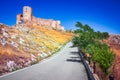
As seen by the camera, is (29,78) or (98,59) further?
(98,59)

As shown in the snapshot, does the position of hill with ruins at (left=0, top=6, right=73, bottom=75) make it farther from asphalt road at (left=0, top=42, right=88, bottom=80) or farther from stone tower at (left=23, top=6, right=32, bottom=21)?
asphalt road at (left=0, top=42, right=88, bottom=80)

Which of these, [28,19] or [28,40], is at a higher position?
[28,19]

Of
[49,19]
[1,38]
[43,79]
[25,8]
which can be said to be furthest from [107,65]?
[49,19]

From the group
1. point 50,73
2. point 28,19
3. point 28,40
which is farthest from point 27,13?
point 50,73

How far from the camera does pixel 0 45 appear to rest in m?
31.9

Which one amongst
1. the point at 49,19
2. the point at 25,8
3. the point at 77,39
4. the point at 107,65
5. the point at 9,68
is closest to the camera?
the point at 107,65

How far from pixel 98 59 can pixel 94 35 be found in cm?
1533

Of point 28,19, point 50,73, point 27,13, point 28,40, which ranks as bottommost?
point 50,73

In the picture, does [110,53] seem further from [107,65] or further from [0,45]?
[0,45]

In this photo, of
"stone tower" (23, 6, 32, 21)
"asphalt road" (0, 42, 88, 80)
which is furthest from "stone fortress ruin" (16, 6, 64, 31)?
"asphalt road" (0, 42, 88, 80)

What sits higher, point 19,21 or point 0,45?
point 19,21

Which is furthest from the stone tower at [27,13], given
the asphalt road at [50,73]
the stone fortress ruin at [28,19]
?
the asphalt road at [50,73]

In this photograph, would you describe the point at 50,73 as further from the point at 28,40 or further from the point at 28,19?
the point at 28,19

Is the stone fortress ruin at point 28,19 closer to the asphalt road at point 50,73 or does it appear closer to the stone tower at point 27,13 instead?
the stone tower at point 27,13
